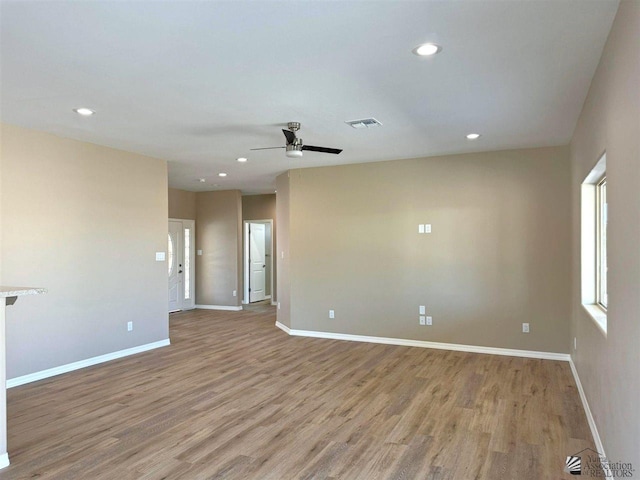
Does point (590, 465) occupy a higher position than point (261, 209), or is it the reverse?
point (261, 209)

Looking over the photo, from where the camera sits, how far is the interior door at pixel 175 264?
9.30 metres

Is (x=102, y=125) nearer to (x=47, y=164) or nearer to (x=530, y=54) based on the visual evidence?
(x=47, y=164)

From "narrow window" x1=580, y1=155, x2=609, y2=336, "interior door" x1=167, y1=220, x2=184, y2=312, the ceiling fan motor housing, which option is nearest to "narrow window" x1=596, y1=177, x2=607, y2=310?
"narrow window" x1=580, y1=155, x2=609, y2=336

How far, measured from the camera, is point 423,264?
6.15 metres

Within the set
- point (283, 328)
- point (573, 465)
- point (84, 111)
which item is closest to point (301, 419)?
point (573, 465)

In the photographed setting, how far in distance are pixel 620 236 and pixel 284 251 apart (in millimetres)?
5555

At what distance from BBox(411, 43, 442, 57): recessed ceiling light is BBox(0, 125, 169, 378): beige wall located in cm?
407

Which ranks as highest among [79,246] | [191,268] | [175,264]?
[79,246]

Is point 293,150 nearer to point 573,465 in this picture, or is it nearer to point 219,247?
point 573,465

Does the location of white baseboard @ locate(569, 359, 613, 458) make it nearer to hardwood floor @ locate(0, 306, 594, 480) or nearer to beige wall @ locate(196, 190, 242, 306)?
hardwood floor @ locate(0, 306, 594, 480)

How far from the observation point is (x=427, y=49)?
107 inches

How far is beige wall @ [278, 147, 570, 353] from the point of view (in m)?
5.51

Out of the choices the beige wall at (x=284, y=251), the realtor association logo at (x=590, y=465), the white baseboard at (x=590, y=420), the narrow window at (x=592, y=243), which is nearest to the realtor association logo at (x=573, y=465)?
the realtor association logo at (x=590, y=465)

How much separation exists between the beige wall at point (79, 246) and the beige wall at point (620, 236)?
510cm
